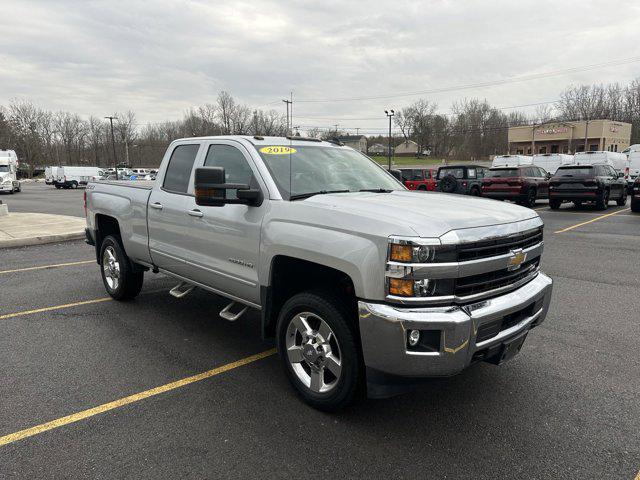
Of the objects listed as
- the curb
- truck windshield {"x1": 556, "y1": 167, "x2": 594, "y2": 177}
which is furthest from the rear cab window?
truck windshield {"x1": 556, "y1": 167, "x2": 594, "y2": 177}

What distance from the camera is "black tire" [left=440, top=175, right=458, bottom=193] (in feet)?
68.1

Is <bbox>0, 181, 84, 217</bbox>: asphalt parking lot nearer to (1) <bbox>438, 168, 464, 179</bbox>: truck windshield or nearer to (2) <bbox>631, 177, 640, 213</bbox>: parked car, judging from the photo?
(1) <bbox>438, 168, 464, 179</bbox>: truck windshield

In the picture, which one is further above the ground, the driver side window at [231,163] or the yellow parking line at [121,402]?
the driver side window at [231,163]

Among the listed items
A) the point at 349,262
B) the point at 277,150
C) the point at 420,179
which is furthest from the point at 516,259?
the point at 420,179

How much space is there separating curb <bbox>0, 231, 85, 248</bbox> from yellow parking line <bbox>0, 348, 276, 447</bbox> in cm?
867

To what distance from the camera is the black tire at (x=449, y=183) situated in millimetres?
20761

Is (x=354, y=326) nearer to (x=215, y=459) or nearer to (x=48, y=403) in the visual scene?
(x=215, y=459)

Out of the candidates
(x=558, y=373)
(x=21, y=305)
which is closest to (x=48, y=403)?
(x=21, y=305)

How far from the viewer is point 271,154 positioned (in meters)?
3.97

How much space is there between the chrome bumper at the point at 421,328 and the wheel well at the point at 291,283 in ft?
1.70

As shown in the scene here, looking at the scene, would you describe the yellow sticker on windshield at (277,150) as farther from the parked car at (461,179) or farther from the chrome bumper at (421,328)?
the parked car at (461,179)

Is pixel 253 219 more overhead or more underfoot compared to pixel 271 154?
more underfoot

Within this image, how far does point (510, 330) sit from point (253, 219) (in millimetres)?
2018

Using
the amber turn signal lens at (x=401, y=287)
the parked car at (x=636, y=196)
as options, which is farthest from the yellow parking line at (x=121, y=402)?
the parked car at (x=636, y=196)
